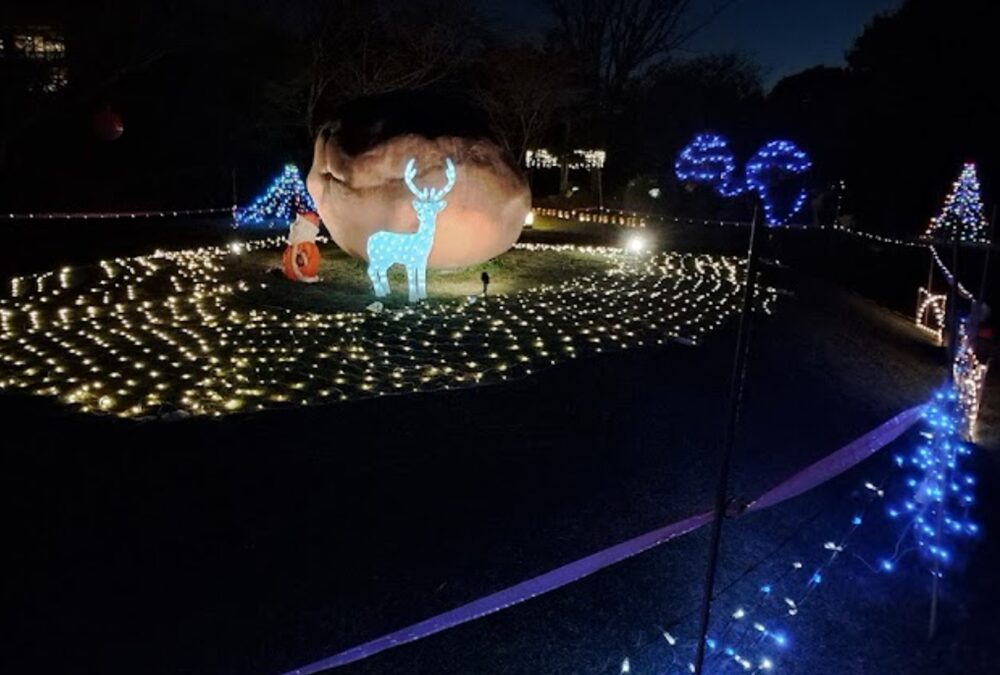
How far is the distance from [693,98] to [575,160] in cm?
588

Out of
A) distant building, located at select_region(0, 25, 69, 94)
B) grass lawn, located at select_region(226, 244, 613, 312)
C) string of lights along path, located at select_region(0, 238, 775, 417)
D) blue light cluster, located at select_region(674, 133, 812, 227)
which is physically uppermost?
distant building, located at select_region(0, 25, 69, 94)

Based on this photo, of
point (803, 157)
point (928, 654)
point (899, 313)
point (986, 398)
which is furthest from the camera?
point (803, 157)

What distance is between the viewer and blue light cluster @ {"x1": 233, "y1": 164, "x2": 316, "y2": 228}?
17469 mm

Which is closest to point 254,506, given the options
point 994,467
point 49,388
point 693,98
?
point 49,388

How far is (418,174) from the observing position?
408 inches

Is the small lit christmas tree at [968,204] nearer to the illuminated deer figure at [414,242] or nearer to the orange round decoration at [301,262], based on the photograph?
the illuminated deer figure at [414,242]

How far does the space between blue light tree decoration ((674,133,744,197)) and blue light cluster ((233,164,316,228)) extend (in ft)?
38.3

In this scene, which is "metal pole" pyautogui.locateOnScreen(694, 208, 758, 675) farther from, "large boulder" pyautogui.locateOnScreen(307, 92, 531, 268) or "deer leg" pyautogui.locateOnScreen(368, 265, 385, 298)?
"large boulder" pyautogui.locateOnScreen(307, 92, 531, 268)

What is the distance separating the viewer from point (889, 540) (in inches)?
181

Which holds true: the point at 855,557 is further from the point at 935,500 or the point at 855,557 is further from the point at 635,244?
the point at 635,244

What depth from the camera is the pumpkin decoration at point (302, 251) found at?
11297 millimetres

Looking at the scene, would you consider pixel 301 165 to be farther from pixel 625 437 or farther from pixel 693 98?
pixel 625 437

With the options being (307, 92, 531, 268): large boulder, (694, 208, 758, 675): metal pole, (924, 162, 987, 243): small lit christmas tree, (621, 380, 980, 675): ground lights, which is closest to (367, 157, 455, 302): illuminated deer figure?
(307, 92, 531, 268): large boulder

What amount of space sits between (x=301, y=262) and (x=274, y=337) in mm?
3375
